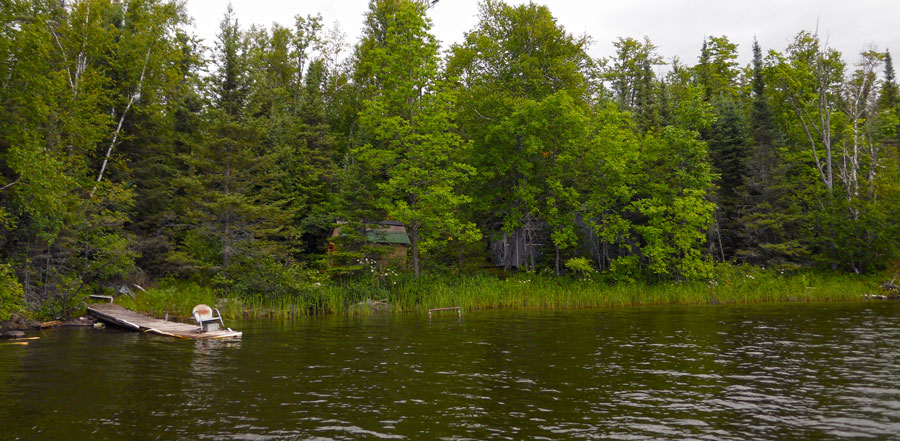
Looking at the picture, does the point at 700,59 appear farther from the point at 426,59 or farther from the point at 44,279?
the point at 44,279

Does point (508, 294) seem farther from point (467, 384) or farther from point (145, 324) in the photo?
point (467, 384)

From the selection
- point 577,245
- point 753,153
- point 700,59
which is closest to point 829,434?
point 577,245

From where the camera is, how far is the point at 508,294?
28.6 metres

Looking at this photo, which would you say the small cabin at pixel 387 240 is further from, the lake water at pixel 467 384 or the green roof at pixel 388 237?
the lake water at pixel 467 384

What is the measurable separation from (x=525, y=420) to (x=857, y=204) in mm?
36356

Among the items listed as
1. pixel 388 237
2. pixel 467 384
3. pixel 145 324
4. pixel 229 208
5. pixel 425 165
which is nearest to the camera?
pixel 467 384

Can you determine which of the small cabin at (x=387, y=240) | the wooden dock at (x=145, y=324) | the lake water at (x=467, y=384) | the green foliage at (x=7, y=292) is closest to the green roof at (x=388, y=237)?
the small cabin at (x=387, y=240)

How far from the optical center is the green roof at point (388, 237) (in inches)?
1267

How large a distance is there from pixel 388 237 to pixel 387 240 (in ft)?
7.01

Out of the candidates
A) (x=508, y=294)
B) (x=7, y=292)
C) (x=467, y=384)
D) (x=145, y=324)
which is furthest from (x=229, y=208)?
(x=467, y=384)

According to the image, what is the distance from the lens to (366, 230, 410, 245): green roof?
106ft

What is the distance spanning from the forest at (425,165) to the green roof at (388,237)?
0.85 meters

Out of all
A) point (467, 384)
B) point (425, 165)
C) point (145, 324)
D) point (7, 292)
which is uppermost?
point (425, 165)

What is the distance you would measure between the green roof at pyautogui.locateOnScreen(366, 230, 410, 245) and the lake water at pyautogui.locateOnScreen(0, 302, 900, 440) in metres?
13.5
